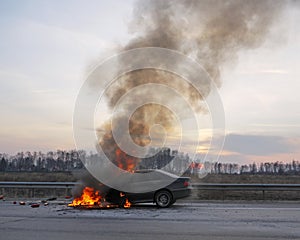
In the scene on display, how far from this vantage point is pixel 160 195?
45.8 feet

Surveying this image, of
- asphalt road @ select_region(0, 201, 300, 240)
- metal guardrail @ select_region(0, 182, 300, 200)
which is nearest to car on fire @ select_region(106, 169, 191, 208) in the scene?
asphalt road @ select_region(0, 201, 300, 240)

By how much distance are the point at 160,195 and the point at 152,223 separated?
12.3 feet

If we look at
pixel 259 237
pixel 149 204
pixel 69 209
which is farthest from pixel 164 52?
pixel 259 237

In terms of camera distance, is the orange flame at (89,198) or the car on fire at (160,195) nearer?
the car on fire at (160,195)

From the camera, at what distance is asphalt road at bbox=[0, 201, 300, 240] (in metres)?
8.55

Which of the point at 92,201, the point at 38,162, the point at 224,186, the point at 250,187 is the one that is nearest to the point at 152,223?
the point at 92,201

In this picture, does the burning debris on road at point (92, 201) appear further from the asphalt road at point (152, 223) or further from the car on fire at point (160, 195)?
the asphalt road at point (152, 223)

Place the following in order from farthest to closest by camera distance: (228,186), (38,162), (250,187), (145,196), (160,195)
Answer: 1. (38,162)
2. (228,186)
3. (250,187)
4. (160,195)
5. (145,196)

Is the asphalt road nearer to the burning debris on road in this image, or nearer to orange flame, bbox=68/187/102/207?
the burning debris on road

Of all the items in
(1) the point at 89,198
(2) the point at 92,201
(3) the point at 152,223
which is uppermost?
(1) the point at 89,198

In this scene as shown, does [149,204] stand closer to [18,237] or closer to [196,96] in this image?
[196,96]

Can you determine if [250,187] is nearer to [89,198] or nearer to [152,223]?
[89,198]

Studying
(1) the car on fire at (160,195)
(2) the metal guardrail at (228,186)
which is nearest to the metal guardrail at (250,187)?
(2) the metal guardrail at (228,186)

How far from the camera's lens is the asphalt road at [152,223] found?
8555 millimetres
